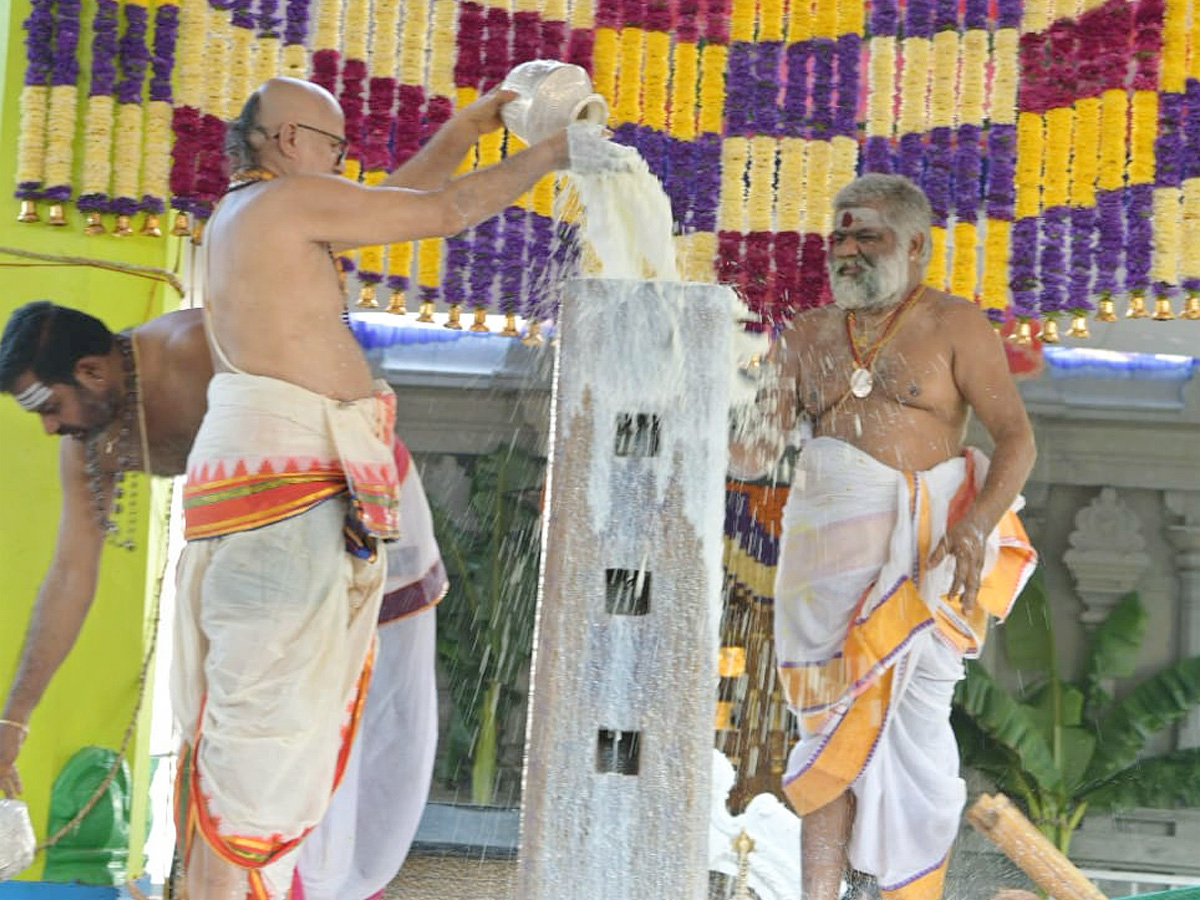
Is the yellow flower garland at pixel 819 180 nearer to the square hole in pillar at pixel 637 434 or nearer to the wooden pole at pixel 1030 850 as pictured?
the wooden pole at pixel 1030 850

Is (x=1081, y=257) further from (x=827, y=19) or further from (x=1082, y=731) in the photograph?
(x=1082, y=731)

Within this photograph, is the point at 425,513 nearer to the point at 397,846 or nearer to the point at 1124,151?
the point at 397,846

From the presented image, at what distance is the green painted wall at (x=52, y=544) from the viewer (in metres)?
5.28

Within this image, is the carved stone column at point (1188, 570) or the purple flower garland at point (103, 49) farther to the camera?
the carved stone column at point (1188, 570)

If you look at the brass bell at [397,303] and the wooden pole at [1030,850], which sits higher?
the brass bell at [397,303]

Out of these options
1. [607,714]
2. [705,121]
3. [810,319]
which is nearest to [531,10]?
[705,121]

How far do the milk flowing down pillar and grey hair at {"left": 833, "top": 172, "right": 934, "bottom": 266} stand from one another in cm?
165

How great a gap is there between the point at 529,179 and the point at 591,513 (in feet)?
2.91

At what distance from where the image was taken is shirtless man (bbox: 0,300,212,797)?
4797mm

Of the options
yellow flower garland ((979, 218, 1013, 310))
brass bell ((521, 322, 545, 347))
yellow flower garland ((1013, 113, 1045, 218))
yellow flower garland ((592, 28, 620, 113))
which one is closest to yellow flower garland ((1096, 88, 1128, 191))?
yellow flower garland ((1013, 113, 1045, 218))

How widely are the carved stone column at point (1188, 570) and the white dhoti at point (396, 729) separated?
548cm

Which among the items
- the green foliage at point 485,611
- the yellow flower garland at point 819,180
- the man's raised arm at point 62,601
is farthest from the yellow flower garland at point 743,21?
the green foliage at point 485,611

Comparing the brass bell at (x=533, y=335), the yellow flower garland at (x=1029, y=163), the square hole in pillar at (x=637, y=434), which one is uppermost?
the yellow flower garland at (x=1029, y=163)

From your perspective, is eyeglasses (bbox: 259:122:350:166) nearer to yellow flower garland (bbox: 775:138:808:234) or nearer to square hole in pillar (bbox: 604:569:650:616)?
square hole in pillar (bbox: 604:569:650:616)
